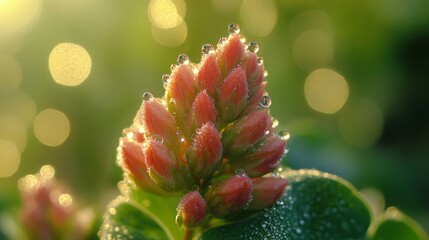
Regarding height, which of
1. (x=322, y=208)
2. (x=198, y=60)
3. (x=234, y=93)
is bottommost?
(x=322, y=208)

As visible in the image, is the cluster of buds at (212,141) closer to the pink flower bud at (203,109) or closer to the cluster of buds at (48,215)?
the pink flower bud at (203,109)

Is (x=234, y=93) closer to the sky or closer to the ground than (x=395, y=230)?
closer to the sky

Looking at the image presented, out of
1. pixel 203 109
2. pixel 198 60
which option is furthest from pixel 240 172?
pixel 198 60

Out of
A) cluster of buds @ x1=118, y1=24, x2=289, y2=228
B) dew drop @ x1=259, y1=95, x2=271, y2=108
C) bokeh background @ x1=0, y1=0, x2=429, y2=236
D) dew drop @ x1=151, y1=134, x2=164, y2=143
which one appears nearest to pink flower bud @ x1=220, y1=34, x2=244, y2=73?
cluster of buds @ x1=118, y1=24, x2=289, y2=228

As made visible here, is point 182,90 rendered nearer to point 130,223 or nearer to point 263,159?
point 263,159

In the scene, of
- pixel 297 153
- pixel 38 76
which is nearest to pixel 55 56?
pixel 38 76

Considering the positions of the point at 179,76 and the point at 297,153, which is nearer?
the point at 179,76

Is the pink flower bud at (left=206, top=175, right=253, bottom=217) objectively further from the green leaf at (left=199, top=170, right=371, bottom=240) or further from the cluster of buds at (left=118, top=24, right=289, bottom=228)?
the green leaf at (left=199, top=170, right=371, bottom=240)

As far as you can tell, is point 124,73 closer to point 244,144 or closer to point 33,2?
point 33,2
